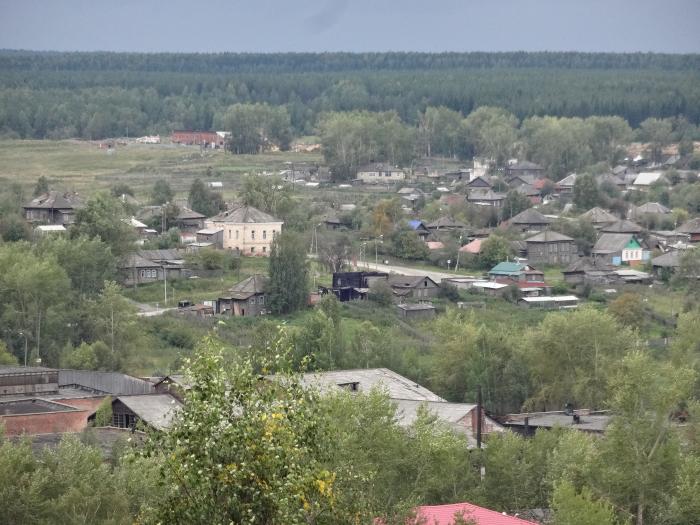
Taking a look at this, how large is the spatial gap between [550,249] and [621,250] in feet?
8.84

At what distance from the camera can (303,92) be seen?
14675 centimetres

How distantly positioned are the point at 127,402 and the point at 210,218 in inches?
1301

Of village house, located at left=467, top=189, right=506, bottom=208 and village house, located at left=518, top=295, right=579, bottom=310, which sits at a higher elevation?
village house, located at left=518, top=295, right=579, bottom=310

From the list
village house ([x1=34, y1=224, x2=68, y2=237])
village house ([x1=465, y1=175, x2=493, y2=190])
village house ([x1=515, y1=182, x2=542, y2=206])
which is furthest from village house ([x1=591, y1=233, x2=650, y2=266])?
village house ([x1=465, y1=175, x2=493, y2=190])

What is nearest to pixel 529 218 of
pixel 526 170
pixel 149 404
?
pixel 526 170

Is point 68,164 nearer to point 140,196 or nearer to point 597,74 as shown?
point 140,196

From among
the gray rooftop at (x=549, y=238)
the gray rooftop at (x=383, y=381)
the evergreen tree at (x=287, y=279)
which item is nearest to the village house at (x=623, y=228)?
the gray rooftop at (x=549, y=238)

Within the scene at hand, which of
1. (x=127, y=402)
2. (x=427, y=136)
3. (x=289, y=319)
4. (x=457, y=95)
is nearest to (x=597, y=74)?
(x=457, y=95)

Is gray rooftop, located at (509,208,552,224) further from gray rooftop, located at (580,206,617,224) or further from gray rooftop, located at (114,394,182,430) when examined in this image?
gray rooftop, located at (114,394,182,430)

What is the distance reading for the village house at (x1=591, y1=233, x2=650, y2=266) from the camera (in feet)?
202

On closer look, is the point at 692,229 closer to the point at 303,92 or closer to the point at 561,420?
the point at 561,420

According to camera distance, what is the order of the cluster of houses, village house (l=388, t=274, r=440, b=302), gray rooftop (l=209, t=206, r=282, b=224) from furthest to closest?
1. gray rooftop (l=209, t=206, r=282, b=224)
2. village house (l=388, t=274, r=440, b=302)
3. the cluster of houses

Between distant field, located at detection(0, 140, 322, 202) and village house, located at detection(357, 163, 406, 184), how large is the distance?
495 cm

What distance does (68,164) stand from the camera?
92750mm
